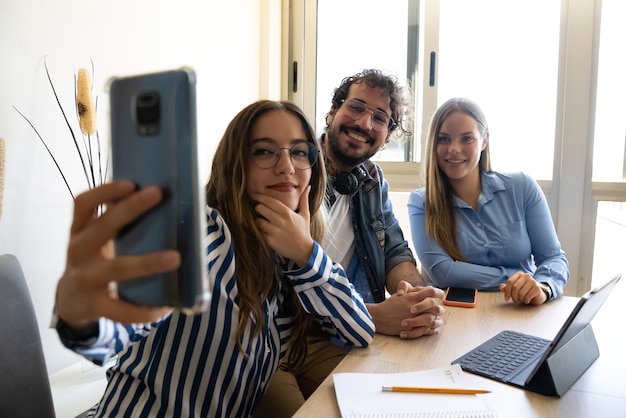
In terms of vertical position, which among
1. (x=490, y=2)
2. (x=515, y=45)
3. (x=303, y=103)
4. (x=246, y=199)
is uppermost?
(x=490, y=2)

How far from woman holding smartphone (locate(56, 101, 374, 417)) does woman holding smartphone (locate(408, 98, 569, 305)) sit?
0.78m

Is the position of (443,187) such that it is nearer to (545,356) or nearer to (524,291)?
(524,291)

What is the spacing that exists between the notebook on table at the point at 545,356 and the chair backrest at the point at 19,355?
920mm

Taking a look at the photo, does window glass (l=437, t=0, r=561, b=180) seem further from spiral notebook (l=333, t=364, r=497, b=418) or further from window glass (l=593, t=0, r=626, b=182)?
spiral notebook (l=333, t=364, r=497, b=418)

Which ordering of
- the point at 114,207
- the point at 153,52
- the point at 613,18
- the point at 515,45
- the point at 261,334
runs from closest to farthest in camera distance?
1. the point at 114,207
2. the point at 261,334
3. the point at 153,52
4. the point at 613,18
5. the point at 515,45

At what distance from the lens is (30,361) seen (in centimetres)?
107

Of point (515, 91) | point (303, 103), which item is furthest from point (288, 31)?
point (515, 91)

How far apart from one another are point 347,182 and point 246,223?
78cm

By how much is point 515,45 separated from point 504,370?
248 cm

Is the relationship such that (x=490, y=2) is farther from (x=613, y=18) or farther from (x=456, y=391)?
(x=456, y=391)

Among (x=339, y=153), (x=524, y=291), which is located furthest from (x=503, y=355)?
(x=339, y=153)

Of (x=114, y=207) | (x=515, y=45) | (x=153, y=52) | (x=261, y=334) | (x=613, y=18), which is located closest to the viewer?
(x=114, y=207)

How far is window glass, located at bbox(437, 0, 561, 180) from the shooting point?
2879 millimetres

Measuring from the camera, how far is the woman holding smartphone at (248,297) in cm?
93
